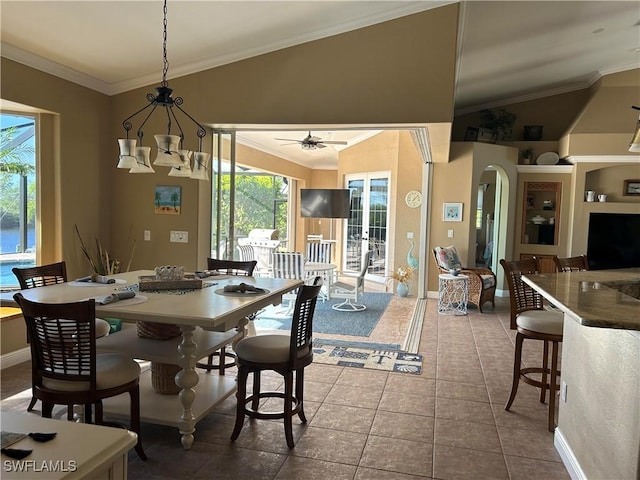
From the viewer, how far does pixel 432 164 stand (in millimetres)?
7938

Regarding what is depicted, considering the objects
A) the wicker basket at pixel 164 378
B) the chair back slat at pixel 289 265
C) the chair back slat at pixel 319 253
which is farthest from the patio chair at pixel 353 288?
the wicker basket at pixel 164 378

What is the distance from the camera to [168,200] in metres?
4.87

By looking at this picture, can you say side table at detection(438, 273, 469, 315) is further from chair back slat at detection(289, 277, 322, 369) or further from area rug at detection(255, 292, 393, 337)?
chair back slat at detection(289, 277, 322, 369)

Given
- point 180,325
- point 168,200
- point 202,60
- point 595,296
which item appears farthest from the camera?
point 168,200

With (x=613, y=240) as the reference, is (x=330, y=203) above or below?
above

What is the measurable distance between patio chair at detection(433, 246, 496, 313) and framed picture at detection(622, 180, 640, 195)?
2.95 meters

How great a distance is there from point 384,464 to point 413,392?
1.15 meters

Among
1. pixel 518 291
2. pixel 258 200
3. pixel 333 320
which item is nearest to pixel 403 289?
pixel 333 320

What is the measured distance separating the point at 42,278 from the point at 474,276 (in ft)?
18.7

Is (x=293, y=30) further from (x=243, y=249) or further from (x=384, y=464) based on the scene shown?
(x=243, y=249)

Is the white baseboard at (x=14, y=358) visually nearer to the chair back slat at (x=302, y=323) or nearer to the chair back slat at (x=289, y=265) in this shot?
the chair back slat at (x=302, y=323)

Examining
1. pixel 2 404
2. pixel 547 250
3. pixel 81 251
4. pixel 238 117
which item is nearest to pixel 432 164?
pixel 547 250

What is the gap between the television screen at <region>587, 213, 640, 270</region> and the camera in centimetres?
766

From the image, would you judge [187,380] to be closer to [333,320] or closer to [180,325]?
[180,325]
